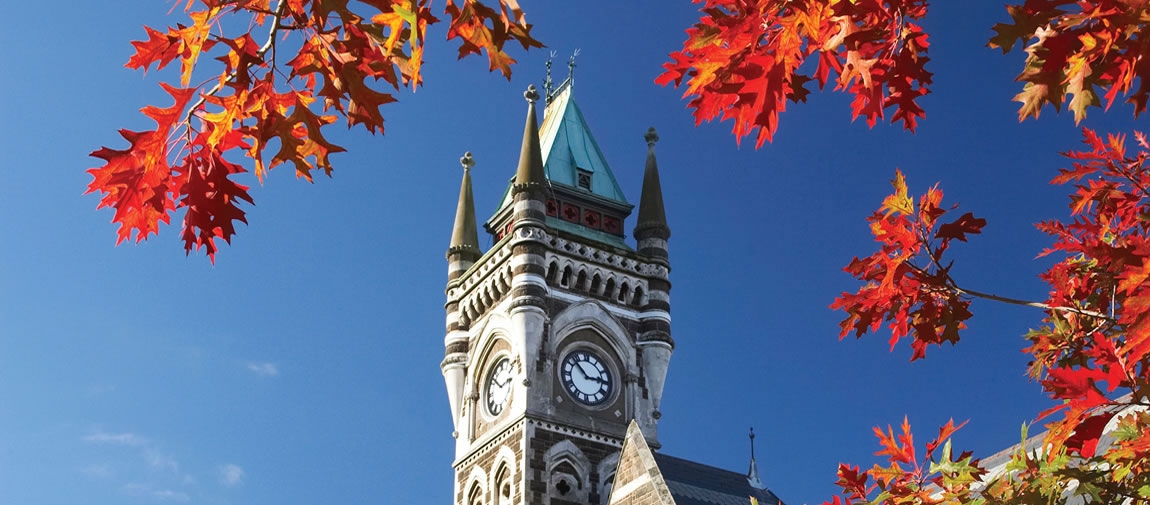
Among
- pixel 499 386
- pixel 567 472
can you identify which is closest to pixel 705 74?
pixel 567 472

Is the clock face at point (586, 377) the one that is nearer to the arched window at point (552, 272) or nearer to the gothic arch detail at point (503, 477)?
the arched window at point (552, 272)

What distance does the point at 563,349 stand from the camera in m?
38.2

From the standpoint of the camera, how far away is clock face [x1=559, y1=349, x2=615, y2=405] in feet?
124

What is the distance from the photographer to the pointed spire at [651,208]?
4172 centimetres

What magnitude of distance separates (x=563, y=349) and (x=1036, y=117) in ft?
110

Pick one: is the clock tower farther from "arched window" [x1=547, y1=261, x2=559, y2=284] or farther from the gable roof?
the gable roof

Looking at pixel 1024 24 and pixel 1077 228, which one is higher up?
pixel 1077 228

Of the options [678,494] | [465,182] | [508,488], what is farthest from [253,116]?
[465,182]

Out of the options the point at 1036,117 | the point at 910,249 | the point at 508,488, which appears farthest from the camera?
the point at 508,488

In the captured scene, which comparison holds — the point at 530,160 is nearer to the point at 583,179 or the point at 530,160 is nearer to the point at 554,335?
the point at 583,179

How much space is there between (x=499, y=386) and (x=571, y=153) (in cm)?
941

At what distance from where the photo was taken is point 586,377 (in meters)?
38.2

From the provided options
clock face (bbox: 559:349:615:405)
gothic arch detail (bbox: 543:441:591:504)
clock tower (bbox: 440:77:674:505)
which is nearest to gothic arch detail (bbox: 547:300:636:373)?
clock tower (bbox: 440:77:674:505)

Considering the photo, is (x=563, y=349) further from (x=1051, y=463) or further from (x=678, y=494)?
(x=1051, y=463)
